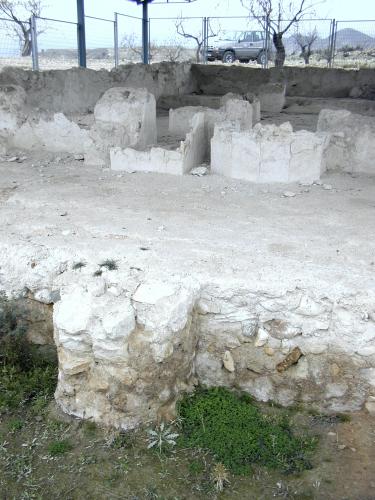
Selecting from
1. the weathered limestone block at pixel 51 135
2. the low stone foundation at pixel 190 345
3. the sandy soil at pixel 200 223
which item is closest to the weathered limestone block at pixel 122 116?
the weathered limestone block at pixel 51 135

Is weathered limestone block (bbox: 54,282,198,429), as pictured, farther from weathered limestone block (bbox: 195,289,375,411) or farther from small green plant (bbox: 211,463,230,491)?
small green plant (bbox: 211,463,230,491)

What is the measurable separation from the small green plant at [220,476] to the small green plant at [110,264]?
1.73 meters

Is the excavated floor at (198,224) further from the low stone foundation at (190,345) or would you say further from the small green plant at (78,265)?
the low stone foundation at (190,345)

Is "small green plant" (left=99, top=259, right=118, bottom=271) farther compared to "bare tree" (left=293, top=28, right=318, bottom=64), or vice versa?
"bare tree" (left=293, top=28, right=318, bottom=64)

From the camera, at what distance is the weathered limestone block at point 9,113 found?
7883 millimetres

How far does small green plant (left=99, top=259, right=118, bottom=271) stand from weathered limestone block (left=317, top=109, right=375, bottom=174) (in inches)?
153

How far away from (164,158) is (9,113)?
2.76 m

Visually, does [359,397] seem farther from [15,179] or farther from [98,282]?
[15,179]

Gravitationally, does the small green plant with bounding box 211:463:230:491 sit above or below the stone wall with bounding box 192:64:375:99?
below

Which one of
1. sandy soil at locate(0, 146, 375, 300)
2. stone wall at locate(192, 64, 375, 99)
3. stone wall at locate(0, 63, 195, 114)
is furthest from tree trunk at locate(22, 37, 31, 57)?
sandy soil at locate(0, 146, 375, 300)

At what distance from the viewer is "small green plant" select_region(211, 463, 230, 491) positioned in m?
3.44

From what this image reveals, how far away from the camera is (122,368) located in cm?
391

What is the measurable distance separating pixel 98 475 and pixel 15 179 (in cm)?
428

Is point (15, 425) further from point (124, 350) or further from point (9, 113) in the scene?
point (9, 113)
